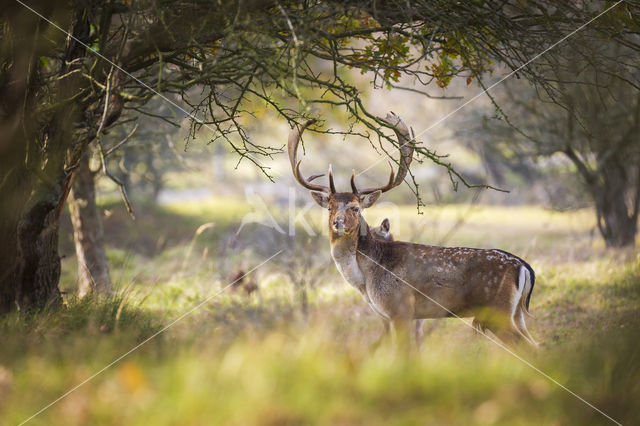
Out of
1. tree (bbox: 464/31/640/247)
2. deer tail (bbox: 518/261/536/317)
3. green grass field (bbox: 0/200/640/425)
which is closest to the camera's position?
green grass field (bbox: 0/200/640/425)

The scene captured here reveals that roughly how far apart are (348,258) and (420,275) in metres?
0.82

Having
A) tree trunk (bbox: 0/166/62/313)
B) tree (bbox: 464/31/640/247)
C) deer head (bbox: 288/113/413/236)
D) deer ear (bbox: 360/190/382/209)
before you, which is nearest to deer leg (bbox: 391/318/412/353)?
deer head (bbox: 288/113/413/236)

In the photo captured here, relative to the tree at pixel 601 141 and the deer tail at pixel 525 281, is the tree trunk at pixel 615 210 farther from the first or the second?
the deer tail at pixel 525 281

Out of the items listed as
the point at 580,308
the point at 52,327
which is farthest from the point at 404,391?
the point at 580,308

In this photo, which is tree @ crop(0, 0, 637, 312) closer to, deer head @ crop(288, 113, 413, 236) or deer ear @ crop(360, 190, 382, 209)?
deer head @ crop(288, 113, 413, 236)

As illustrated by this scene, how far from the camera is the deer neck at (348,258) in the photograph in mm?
6672

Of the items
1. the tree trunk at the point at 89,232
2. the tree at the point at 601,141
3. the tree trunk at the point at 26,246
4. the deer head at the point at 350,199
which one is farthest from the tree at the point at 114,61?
the tree at the point at 601,141

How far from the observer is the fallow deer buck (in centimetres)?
614

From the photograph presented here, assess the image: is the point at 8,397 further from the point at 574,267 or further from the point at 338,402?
the point at 574,267

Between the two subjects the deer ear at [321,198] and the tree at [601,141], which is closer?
the deer ear at [321,198]

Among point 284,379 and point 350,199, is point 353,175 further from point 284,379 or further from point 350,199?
point 284,379

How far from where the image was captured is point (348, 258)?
6.74 metres

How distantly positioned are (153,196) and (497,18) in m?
20.2

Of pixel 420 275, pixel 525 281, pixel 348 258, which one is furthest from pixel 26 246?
pixel 525 281
